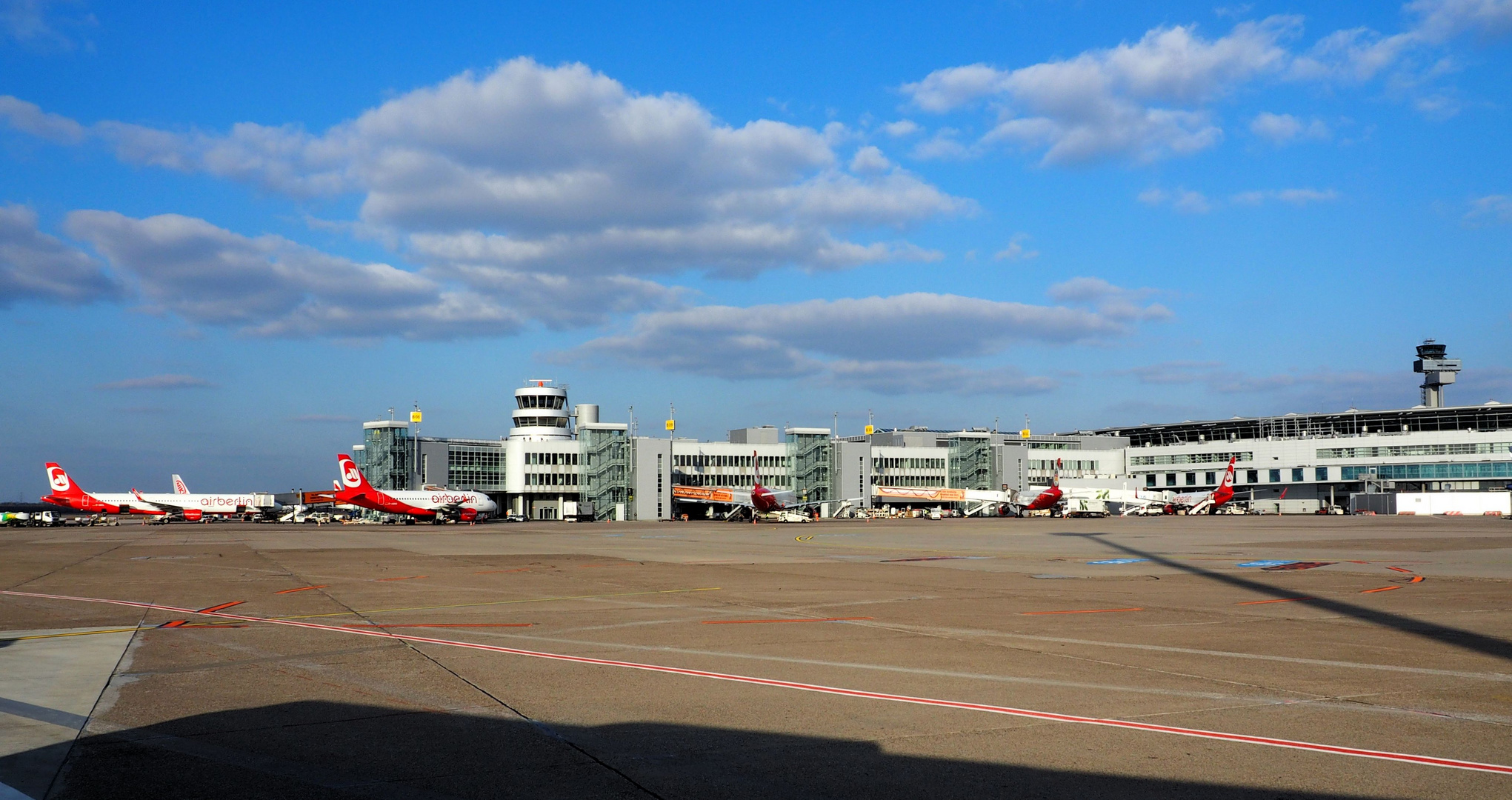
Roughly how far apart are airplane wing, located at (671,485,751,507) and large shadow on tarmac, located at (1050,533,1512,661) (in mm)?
101409

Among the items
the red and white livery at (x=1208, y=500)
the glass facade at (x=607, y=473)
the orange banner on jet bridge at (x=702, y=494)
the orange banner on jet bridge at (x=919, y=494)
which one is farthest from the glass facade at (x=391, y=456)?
the red and white livery at (x=1208, y=500)

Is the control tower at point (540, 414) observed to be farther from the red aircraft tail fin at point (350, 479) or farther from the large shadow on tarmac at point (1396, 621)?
→ the large shadow on tarmac at point (1396, 621)

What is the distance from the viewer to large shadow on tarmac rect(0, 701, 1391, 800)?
744 cm

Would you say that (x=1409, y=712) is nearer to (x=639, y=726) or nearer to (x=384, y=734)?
(x=639, y=726)

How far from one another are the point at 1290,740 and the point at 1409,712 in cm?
219

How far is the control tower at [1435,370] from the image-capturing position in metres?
176

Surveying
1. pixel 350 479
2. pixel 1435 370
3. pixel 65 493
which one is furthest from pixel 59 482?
pixel 1435 370

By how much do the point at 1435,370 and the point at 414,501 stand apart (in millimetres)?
173314

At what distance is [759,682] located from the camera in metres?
12.0

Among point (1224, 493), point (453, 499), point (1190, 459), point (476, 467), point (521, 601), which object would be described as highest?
point (476, 467)

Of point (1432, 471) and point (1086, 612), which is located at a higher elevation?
point (1086, 612)

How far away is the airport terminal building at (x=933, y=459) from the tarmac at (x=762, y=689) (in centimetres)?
11512

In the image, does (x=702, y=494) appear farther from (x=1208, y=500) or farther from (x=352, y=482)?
(x=1208, y=500)

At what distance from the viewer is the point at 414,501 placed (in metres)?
112
